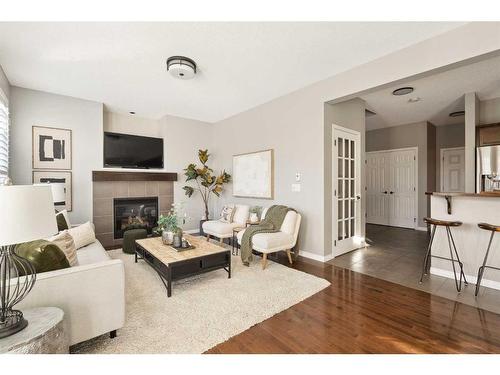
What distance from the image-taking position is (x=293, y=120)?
3.96m

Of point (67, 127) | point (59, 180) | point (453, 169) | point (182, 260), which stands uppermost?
point (67, 127)

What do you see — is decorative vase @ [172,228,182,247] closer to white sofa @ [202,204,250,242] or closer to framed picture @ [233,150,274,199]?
white sofa @ [202,204,250,242]

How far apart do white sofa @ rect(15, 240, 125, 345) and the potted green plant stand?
3.55 m

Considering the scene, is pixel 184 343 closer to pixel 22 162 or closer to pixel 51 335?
pixel 51 335

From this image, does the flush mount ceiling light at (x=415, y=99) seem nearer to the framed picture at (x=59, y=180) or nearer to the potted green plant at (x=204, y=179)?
the potted green plant at (x=204, y=179)

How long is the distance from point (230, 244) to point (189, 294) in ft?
6.51

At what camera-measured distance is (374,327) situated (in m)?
1.90

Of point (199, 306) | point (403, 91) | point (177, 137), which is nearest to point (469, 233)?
point (403, 91)

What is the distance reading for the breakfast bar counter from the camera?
253 centimetres

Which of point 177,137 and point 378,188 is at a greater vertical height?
point 177,137

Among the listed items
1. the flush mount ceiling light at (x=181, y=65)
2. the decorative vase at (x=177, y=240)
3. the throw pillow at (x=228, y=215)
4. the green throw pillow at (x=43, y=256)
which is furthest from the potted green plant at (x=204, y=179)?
the green throw pillow at (x=43, y=256)

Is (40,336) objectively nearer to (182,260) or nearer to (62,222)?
(182,260)

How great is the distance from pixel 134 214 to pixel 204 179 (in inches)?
65.3
